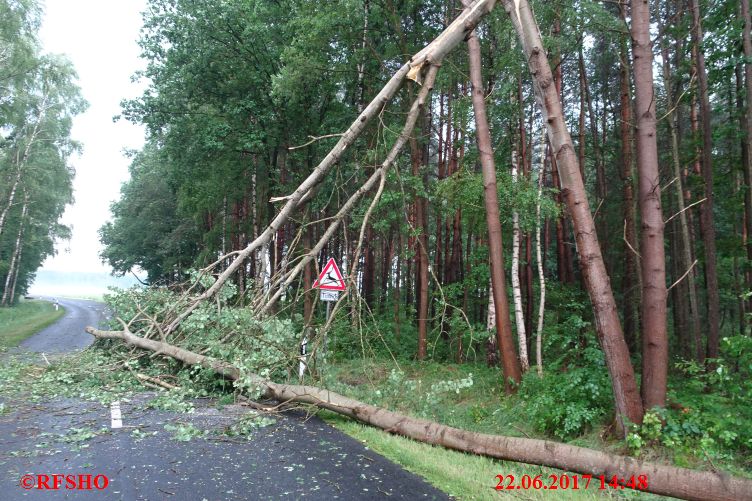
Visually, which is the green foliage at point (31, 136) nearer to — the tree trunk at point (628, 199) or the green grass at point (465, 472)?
the tree trunk at point (628, 199)

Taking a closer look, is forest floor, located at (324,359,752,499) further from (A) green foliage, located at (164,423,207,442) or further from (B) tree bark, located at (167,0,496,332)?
(B) tree bark, located at (167,0,496,332)

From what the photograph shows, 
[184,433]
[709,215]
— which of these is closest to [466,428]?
[184,433]

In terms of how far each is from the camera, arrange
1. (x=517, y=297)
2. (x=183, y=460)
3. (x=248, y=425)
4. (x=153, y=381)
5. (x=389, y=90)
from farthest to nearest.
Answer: (x=517, y=297) → (x=153, y=381) → (x=248, y=425) → (x=183, y=460) → (x=389, y=90)

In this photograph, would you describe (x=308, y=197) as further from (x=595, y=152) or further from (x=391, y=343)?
(x=595, y=152)

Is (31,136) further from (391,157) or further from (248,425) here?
(391,157)

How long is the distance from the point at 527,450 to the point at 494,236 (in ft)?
21.1

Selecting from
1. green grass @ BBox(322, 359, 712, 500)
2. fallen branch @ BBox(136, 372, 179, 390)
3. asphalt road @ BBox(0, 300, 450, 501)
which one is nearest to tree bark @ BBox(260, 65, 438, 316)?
green grass @ BBox(322, 359, 712, 500)

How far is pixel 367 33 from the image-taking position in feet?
47.0

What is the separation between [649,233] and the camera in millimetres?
5406

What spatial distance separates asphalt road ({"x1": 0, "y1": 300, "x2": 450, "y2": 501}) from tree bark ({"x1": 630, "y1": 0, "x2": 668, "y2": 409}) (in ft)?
9.40

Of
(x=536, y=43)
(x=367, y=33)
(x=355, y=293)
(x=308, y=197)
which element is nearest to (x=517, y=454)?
(x=355, y=293)

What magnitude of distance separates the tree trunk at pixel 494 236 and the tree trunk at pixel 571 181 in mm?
5285

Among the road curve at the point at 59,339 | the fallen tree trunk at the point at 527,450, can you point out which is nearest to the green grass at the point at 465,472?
the fallen tree trunk at the point at 527,450

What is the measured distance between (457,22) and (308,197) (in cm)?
198
